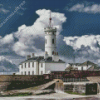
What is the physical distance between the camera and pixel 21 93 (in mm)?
49344

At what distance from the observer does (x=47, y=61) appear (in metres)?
71.9

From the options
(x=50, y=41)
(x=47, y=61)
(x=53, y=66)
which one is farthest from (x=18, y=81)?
(x=50, y=41)

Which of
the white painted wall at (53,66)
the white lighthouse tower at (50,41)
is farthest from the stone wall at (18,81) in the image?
the white lighthouse tower at (50,41)

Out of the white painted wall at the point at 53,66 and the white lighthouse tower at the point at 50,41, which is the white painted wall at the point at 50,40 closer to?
the white lighthouse tower at the point at 50,41

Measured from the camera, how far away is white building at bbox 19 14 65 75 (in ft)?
236

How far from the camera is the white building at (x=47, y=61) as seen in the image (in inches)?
2831

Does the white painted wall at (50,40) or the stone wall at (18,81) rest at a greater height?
the white painted wall at (50,40)

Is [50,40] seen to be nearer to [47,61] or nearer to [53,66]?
[47,61]

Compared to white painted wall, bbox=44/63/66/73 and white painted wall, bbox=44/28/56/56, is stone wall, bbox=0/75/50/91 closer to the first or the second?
white painted wall, bbox=44/63/66/73

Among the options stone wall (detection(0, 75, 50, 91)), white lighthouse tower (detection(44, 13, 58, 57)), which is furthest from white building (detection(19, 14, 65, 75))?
stone wall (detection(0, 75, 50, 91))

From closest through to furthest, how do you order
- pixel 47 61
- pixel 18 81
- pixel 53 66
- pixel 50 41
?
pixel 18 81 < pixel 47 61 < pixel 53 66 < pixel 50 41

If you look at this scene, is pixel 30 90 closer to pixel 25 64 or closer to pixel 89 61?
pixel 25 64

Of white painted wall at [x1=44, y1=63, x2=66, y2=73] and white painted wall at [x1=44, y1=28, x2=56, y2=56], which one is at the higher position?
white painted wall at [x1=44, y1=28, x2=56, y2=56]

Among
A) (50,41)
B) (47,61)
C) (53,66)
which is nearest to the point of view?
(47,61)
